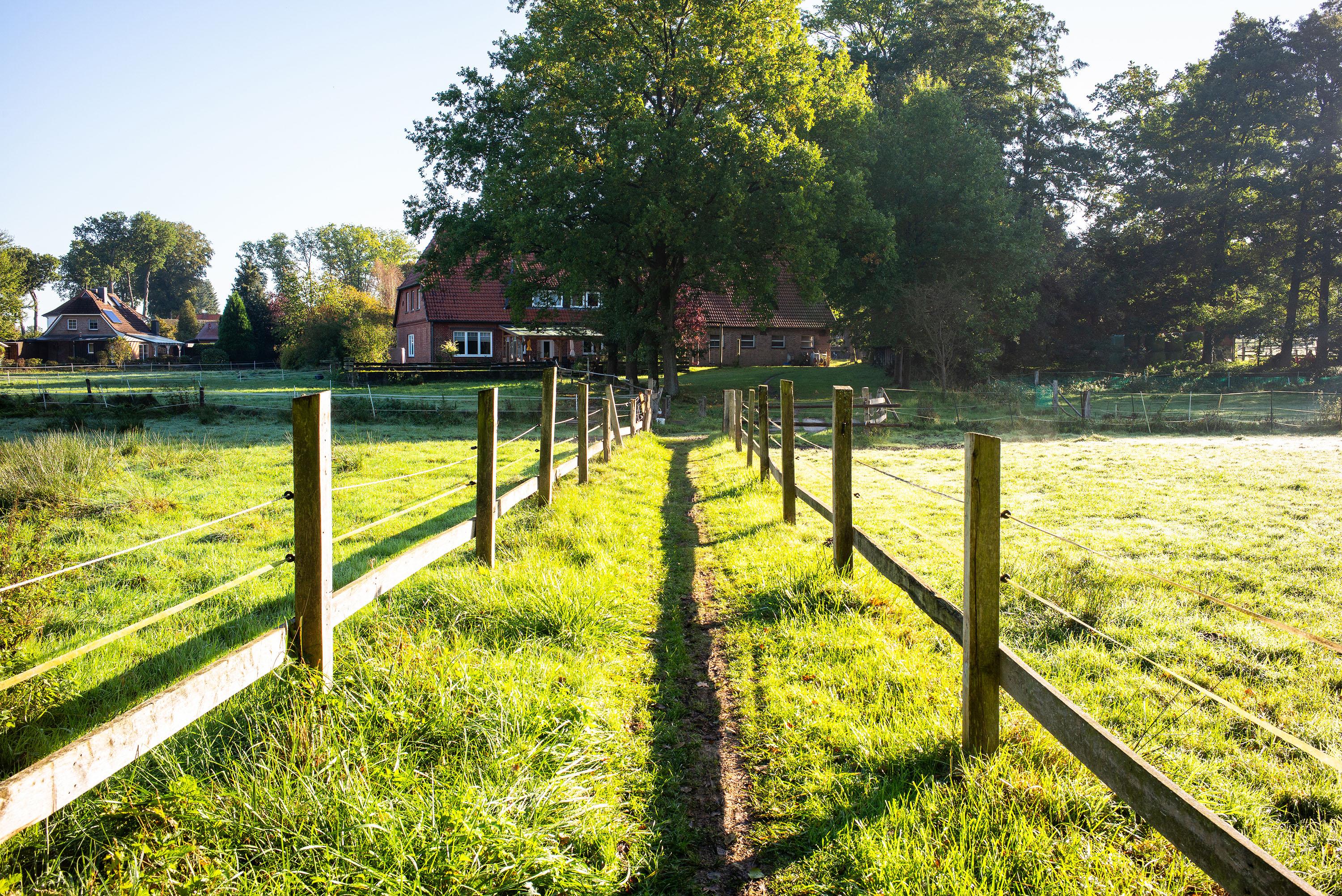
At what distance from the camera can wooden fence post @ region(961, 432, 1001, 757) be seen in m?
3.14

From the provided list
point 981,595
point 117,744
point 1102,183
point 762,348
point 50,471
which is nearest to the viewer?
point 117,744

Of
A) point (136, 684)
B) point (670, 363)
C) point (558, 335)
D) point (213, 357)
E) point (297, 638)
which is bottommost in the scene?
point (136, 684)

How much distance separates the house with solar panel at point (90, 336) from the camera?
235ft

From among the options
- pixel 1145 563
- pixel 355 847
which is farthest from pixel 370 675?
pixel 1145 563

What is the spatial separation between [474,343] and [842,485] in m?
47.3

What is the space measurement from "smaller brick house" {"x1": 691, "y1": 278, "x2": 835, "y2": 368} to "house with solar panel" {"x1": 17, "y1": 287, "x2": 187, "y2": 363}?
156 ft

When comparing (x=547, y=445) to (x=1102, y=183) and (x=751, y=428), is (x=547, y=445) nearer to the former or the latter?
(x=751, y=428)

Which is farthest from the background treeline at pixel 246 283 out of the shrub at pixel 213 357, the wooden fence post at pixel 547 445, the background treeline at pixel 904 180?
the wooden fence post at pixel 547 445

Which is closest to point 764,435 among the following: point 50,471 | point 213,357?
point 50,471

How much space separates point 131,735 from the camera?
235cm

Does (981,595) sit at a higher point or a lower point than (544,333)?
lower

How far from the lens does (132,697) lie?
3.95 m

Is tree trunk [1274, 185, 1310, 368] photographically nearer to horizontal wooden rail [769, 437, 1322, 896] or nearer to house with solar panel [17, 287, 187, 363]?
horizontal wooden rail [769, 437, 1322, 896]

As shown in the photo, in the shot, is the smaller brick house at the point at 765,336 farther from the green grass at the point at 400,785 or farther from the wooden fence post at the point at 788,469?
the green grass at the point at 400,785
